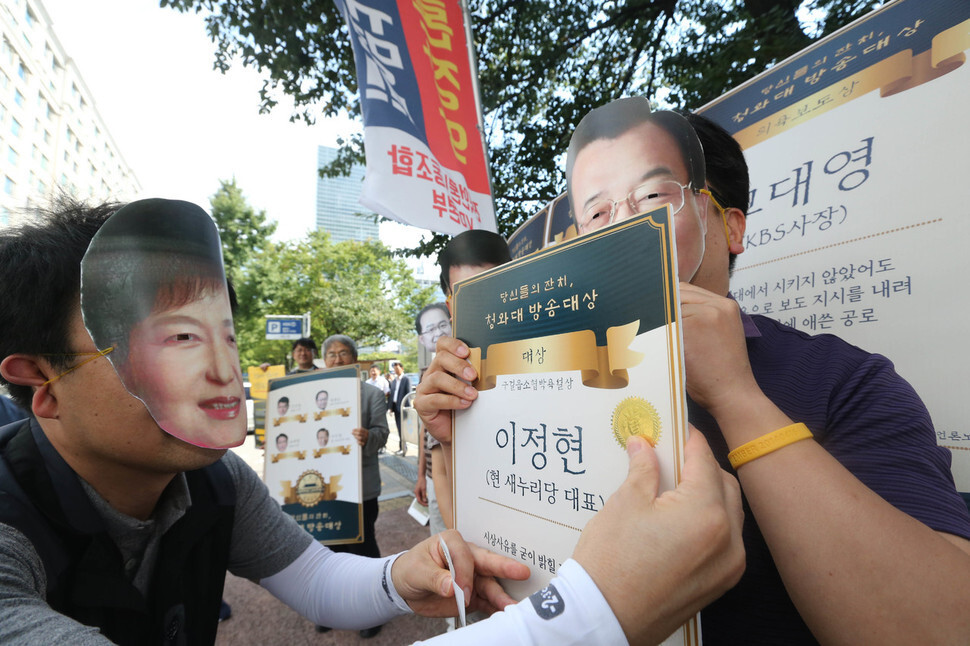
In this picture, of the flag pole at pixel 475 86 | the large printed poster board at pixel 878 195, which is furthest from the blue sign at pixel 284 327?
the large printed poster board at pixel 878 195

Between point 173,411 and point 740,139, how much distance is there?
7.52 feet

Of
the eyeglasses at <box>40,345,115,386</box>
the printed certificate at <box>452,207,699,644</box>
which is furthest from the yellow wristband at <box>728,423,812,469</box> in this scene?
the eyeglasses at <box>40,345,115,386</box>

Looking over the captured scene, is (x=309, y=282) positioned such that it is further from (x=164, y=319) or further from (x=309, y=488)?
(x=164, y=319)

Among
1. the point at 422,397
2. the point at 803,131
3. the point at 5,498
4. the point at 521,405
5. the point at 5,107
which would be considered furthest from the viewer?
the point at 5,107

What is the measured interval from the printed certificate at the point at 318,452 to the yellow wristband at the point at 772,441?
2.91m

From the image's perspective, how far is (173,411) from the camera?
1014 mm

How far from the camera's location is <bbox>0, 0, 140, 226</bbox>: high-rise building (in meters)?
25.7

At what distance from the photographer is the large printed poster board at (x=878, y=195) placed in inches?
47.6

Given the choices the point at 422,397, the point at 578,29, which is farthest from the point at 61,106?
the point at 422,397

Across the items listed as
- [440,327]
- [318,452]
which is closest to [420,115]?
[440,327]

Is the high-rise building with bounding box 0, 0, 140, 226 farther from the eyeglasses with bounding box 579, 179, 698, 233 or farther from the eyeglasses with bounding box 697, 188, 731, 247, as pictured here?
the eyeglasses with bounding box 697, 188, 731, 247

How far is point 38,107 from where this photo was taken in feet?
99.3

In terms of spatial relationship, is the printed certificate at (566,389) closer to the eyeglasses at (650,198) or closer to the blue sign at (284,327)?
the eyeglasses at (650,198)

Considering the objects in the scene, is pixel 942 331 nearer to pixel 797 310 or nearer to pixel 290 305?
pixel 797 310
